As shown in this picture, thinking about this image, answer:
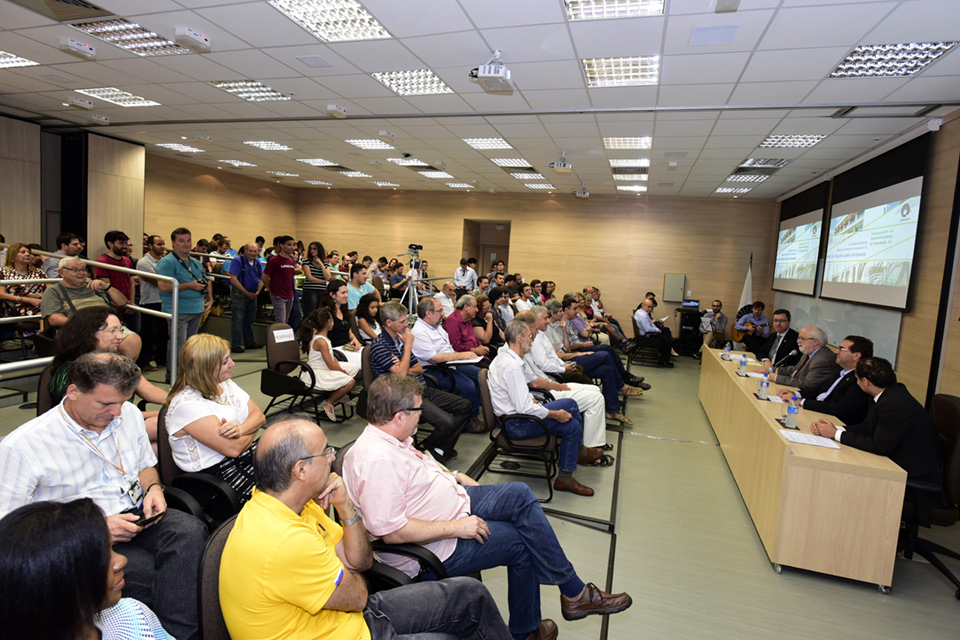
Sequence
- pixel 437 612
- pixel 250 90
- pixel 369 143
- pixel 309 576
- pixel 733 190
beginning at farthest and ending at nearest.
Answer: pixel 733 190 < pixel 369 143 < pixel 250 90 < pixel 437 612 < pixel 309 576

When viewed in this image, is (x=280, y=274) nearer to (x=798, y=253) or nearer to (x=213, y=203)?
(x=213, y=203)

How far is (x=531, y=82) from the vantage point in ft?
16.4

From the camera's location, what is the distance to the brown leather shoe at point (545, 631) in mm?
2082

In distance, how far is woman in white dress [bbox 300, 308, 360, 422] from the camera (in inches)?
174

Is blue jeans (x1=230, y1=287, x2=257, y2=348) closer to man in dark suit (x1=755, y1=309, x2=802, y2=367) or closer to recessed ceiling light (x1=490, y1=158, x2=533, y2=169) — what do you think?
recessed ceiling light (x1=490, y1=158, x2=533, y2=169)

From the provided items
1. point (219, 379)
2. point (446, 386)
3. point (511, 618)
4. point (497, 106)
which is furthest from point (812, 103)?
point (219, 379)

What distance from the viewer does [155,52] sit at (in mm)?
4895

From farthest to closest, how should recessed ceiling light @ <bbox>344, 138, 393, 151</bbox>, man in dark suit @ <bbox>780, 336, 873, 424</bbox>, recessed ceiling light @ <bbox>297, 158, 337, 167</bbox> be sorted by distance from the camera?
recessed ceiling light @ <bbox>297, 158, 337, 167</bbox> → recessed ceiling light @ <bbox>344, 138, 393, 151</bbox> → man in dark suit @ <bbox>780, 336, 873, 424</bbox>

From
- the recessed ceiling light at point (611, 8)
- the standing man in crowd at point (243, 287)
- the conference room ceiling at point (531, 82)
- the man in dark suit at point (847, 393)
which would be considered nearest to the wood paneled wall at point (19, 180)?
the conference room ceiling at point (531, 82)

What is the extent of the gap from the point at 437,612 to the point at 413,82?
5.21m

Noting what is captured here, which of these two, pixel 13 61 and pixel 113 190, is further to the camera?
pixel 113 190

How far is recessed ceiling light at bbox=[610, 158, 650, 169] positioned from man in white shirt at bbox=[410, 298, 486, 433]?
5328mm

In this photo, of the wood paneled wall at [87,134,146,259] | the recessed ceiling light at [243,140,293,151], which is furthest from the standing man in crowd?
the wood paneled wall at [87,134,146,259]

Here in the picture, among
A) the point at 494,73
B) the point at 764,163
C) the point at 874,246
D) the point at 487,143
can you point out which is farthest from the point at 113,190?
the point at 874,246
